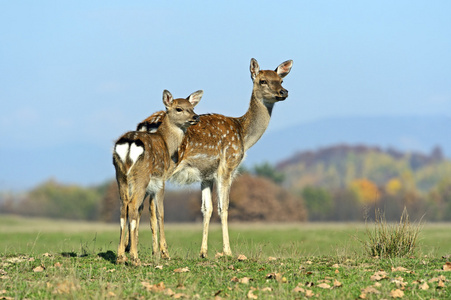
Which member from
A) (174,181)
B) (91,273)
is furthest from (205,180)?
(91,273)

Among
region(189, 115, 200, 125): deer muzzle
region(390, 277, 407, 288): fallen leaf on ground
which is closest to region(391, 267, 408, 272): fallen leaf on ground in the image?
region(390, 277, 407, 288): fallen leaf on ground

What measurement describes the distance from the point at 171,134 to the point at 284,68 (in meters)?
3.65

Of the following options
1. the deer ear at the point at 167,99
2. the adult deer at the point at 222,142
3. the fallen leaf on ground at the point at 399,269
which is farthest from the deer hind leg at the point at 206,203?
the fallen leaf on ground at the point at 399,269

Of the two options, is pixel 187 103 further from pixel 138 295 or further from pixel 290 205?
pixel 290 205

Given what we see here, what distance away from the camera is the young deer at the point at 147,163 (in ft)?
37.2

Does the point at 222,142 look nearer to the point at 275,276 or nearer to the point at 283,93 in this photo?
the point at 283,93

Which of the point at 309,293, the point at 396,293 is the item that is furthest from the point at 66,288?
the point at 396,293

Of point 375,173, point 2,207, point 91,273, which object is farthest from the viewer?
point 375,173

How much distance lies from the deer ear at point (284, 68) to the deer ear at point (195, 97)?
2200 millimetres

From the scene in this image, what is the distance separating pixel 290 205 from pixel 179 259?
56114 mm

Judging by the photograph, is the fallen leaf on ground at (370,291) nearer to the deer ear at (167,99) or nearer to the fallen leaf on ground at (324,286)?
the fallen leaf on ground at (324,286)

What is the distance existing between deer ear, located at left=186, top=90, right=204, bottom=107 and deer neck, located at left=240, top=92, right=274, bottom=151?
145 cm

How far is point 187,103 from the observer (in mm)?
13516

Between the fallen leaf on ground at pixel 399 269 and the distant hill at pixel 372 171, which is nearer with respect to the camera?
the fallen leaf on ground at pixel 399 269
